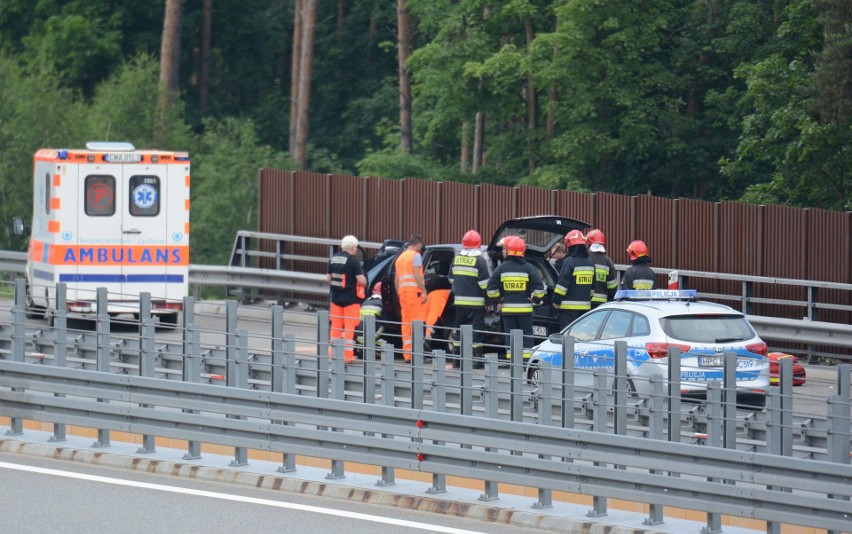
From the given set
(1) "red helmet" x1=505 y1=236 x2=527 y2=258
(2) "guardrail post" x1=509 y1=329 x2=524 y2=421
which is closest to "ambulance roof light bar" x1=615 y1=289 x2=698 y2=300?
(1) "red helmet" x1=505 y1=236 x2=527 y2=258

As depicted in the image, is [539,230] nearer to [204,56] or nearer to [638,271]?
[638,271]

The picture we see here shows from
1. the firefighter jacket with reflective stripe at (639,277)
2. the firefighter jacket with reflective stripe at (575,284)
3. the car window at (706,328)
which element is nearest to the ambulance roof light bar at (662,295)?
the car window at (706,328)

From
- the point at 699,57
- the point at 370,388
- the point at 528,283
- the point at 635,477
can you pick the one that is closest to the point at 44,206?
the point at 528,283

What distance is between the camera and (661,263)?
945 inches

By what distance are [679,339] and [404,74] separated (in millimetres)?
33030

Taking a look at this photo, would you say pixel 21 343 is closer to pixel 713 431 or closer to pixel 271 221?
pixel 713 431

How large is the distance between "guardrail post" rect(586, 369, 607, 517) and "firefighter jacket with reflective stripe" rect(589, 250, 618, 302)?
7.40 metres

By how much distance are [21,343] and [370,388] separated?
3835 millimetres

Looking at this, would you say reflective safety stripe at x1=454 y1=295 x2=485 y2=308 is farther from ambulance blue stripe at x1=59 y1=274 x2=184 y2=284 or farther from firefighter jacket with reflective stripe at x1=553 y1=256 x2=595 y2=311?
ambulance blue stripe at x1=59 y1=274 x2=184 y2=284

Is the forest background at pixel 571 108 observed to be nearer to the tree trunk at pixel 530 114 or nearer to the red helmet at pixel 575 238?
the tree trunk at pixel 530 114

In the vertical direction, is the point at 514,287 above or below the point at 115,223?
below

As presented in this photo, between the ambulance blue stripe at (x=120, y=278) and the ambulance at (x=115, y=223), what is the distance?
14mm

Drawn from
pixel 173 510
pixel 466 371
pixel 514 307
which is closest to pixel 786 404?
pixel 466 371

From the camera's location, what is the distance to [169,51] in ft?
142
